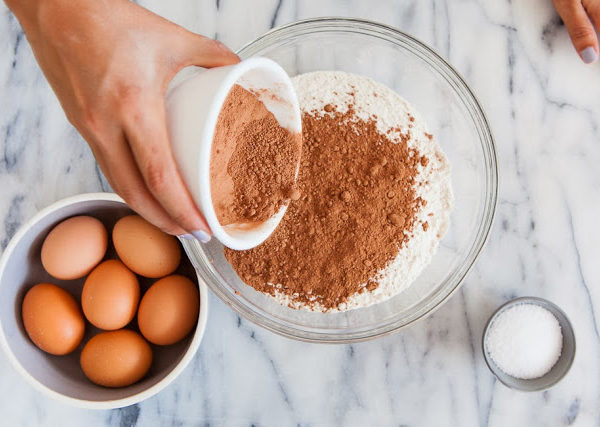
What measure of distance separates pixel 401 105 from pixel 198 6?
558 mm

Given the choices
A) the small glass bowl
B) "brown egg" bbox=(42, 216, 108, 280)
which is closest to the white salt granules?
the small glass bowl

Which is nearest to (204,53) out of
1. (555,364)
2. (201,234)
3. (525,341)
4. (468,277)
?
(201,234)

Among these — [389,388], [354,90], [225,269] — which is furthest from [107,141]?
[389,388]

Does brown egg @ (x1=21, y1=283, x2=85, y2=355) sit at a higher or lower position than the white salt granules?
lower

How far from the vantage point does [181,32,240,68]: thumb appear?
81 centimetres

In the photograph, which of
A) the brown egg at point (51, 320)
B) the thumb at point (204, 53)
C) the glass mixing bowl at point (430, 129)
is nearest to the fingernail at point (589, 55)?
the glass mixing bowl at point (430, 129)

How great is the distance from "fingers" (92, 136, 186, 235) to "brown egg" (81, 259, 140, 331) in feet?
1.23

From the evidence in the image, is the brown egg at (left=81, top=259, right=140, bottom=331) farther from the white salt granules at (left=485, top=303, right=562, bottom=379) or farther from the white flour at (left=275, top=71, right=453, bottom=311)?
the white salt granules at (left=485, top=303, right=562, bottom=379)

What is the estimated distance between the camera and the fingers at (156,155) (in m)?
0.75

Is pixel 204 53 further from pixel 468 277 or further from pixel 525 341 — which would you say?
pixel 525 341

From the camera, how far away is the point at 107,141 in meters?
0.77

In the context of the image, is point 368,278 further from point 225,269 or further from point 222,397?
point 222,397

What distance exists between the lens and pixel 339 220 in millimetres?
1079

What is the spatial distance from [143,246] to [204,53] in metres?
0.50
